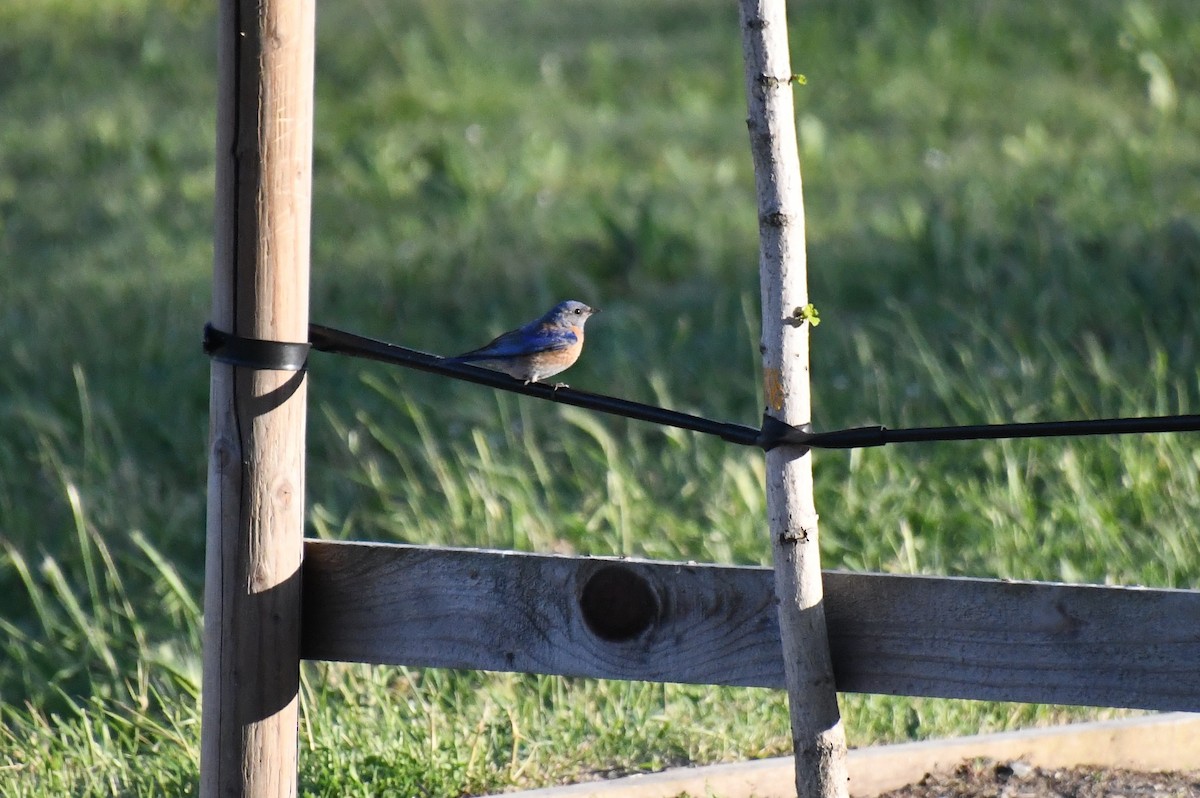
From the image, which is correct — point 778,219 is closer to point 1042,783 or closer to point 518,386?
point 518,386

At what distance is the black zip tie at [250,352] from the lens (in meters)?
2.24

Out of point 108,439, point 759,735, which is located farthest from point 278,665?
point 108,439

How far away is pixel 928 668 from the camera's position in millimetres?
2184

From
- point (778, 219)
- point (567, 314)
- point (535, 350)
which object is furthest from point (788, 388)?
point (567, 314)

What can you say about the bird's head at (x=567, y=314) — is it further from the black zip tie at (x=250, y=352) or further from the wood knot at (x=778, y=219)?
the wood knot at (x=778, y=219)

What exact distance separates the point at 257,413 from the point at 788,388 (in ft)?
2.66

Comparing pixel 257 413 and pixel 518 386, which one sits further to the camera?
pixel 518 386

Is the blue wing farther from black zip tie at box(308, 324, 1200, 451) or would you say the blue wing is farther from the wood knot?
the wood knot

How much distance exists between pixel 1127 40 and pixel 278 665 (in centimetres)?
836

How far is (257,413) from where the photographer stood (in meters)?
2.26

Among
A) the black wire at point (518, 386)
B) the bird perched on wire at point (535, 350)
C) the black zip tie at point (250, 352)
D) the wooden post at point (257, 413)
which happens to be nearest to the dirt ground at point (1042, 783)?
the black wire at point (518, 386)

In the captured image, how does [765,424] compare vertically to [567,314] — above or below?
below

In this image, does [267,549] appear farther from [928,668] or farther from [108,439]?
[108,439]

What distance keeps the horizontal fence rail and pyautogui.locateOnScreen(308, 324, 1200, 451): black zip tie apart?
8.6 inches
